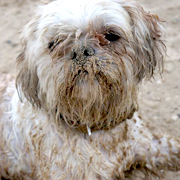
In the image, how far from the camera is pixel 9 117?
2.76 metres

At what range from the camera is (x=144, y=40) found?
229 centimetres

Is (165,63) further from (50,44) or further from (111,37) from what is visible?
(50,44)

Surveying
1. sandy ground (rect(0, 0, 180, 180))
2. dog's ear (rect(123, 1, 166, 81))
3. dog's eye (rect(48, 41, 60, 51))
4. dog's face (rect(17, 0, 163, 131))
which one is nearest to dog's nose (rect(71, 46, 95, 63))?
dog's face (rect(17, 0, 163, 131))

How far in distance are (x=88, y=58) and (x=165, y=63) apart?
2233 mm

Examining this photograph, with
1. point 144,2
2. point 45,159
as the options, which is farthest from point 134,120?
point 144,2

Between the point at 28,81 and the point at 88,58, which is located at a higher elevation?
the point at 88,58

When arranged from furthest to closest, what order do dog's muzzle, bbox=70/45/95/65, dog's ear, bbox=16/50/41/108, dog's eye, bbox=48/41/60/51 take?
dog's ear, bbox=16/50/41/108
dog's eye, bbox=48/41/60/51
dog's muzzle, bbox=70/45/95/65

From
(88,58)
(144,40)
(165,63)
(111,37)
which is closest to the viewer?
(88,58)

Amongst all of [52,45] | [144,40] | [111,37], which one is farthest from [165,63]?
[52,45]

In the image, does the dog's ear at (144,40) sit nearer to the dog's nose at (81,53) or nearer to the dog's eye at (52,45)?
the dog's nose at (81,53)

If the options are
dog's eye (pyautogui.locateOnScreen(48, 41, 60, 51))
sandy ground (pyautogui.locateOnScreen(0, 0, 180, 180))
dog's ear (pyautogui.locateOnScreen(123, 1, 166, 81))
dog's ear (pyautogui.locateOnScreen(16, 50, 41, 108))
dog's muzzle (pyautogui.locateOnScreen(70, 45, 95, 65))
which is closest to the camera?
dog's muzzle (pyautogui.locateOnScreen(70, 45, 95, 65))

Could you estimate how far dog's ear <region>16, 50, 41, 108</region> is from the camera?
7.80 feet

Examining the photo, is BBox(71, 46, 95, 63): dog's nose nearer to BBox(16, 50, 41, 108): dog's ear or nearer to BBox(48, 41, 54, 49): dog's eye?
BBox(48, 41, 54, 49): dog's eye

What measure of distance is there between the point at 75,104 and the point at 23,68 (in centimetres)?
47
